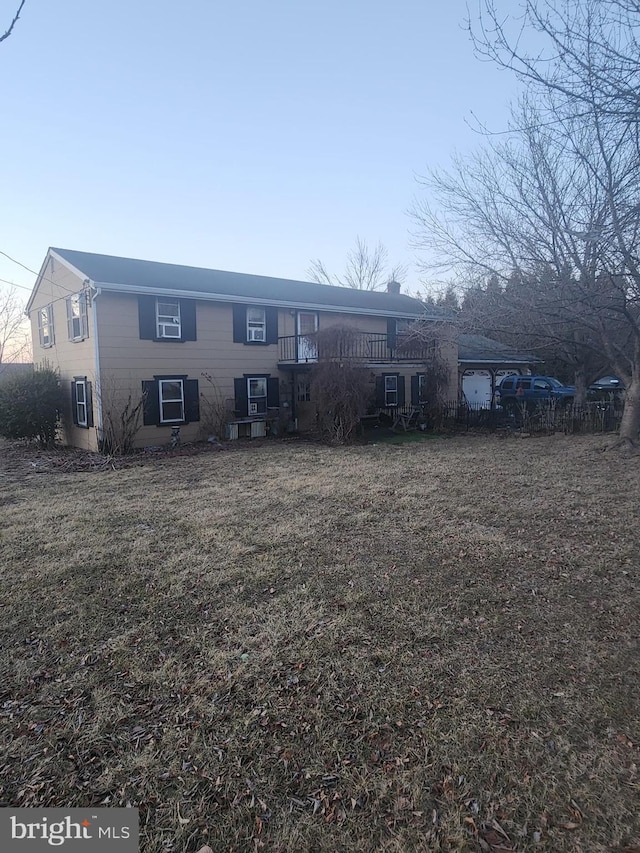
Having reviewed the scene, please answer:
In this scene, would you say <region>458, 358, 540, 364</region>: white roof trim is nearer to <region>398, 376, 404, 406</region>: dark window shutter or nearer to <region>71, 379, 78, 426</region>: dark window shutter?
<region>398, 376, 404, 406</region>: dark window shutter

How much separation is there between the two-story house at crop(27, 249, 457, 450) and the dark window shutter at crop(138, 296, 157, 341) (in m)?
0.03

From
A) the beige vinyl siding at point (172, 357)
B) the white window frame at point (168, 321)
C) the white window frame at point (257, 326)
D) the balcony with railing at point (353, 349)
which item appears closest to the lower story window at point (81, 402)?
the beige vinyl siding at point (172, 357)

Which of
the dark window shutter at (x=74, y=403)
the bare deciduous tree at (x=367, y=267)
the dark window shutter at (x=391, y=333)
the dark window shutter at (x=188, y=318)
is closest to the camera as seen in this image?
the dark window shutter at (x=188, y=318)

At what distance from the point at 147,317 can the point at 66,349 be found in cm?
341

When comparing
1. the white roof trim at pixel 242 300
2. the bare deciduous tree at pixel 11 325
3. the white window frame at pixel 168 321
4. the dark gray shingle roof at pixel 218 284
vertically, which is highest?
the bare deciduous tree at pixel 11 325

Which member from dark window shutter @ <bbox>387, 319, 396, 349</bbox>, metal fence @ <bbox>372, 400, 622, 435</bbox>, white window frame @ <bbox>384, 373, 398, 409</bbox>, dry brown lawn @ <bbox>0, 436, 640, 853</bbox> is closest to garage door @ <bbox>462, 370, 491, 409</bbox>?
metal fence @ <bbox>372, 400, 622, 435</bbox>

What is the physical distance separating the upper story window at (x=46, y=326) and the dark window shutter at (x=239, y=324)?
629cm

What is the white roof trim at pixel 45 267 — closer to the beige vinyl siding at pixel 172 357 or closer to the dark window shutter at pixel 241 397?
the beige vinyl siding at pixel 172 357

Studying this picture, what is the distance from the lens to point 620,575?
4156 mm

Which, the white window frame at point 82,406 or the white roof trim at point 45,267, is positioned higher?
the white roof trim at point 45,267

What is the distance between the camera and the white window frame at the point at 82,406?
12625 millimetres

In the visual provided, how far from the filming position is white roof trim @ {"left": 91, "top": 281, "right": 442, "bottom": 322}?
11766 millimetres

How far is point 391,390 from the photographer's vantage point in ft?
58.4

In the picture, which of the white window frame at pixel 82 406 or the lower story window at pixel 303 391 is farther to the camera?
the lower story window at pixel 303 391
